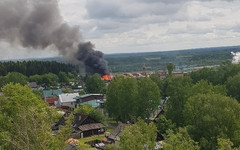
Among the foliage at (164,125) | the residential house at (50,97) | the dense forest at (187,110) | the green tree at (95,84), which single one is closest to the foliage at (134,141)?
the dense forest at (187,110)

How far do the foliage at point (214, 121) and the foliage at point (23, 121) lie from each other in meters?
13.2

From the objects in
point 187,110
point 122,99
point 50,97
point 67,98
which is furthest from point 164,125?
point 50,97

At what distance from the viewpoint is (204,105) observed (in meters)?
26.5

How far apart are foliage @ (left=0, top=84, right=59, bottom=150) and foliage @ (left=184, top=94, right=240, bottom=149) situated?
43.3ft

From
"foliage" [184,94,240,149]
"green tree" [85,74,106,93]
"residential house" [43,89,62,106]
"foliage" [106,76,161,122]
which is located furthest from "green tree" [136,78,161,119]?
"residential house" [43,89,62,106]

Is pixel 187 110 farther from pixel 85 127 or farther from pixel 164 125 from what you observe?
pixel 85 127

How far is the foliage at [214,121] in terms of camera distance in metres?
24.5

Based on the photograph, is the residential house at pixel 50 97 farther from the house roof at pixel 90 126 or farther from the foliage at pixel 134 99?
the foliage at pixel 134 99

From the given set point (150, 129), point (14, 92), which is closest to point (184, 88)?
point (150, 129)

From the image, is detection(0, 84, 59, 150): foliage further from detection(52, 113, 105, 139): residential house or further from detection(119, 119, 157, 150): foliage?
detection(52, 113, 105, 139): residential house

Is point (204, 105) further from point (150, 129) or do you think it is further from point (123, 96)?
point (123, 96)

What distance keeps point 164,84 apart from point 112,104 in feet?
79.5

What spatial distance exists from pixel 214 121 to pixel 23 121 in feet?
52.5

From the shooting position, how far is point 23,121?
54.0ft
